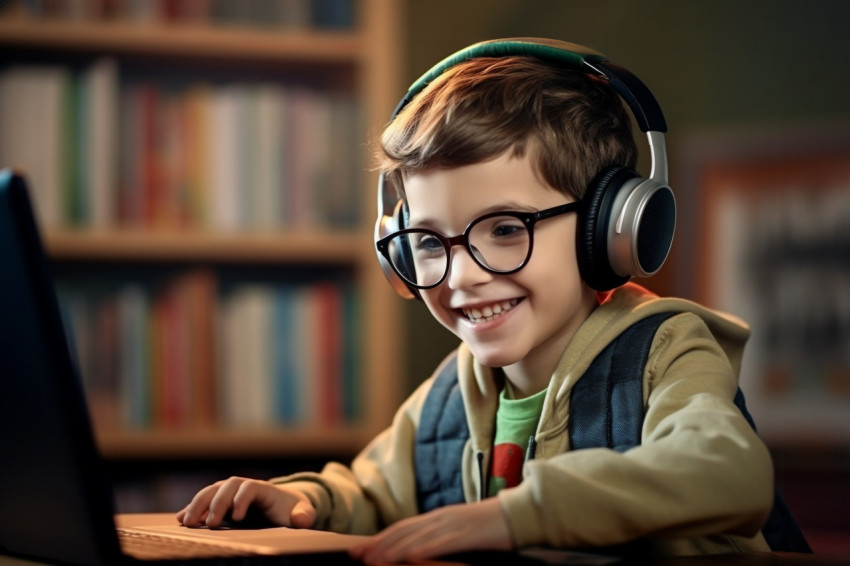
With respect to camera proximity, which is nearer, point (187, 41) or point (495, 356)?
point (495, 356)

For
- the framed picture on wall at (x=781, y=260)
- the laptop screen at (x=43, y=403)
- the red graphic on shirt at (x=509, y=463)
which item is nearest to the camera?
the laptop screen at (x=43, y=403)

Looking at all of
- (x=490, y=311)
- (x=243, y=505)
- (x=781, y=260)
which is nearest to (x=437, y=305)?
(x=490, y=311)

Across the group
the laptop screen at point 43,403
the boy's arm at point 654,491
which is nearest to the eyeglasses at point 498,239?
the boy's arm at point 654,491

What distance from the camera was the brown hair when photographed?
0.90 m

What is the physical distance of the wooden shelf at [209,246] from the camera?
6.37ft

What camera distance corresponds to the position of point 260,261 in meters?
2.07

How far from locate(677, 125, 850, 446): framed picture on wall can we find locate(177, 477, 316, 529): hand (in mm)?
1802

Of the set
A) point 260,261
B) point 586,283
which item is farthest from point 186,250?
point 586,283

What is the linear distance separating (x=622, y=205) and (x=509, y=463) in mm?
284

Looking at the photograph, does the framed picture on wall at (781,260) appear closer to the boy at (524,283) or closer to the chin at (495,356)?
the boy at (524,283)

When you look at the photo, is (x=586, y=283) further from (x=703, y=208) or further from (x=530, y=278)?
(x=703, y=208)

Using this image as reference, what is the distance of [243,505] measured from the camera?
935mm

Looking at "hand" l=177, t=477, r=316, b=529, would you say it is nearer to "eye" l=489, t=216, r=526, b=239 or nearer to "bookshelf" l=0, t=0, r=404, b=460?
"eye" l=489, t=216, r=526, b=239

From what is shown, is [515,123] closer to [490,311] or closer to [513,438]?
[490,311]
